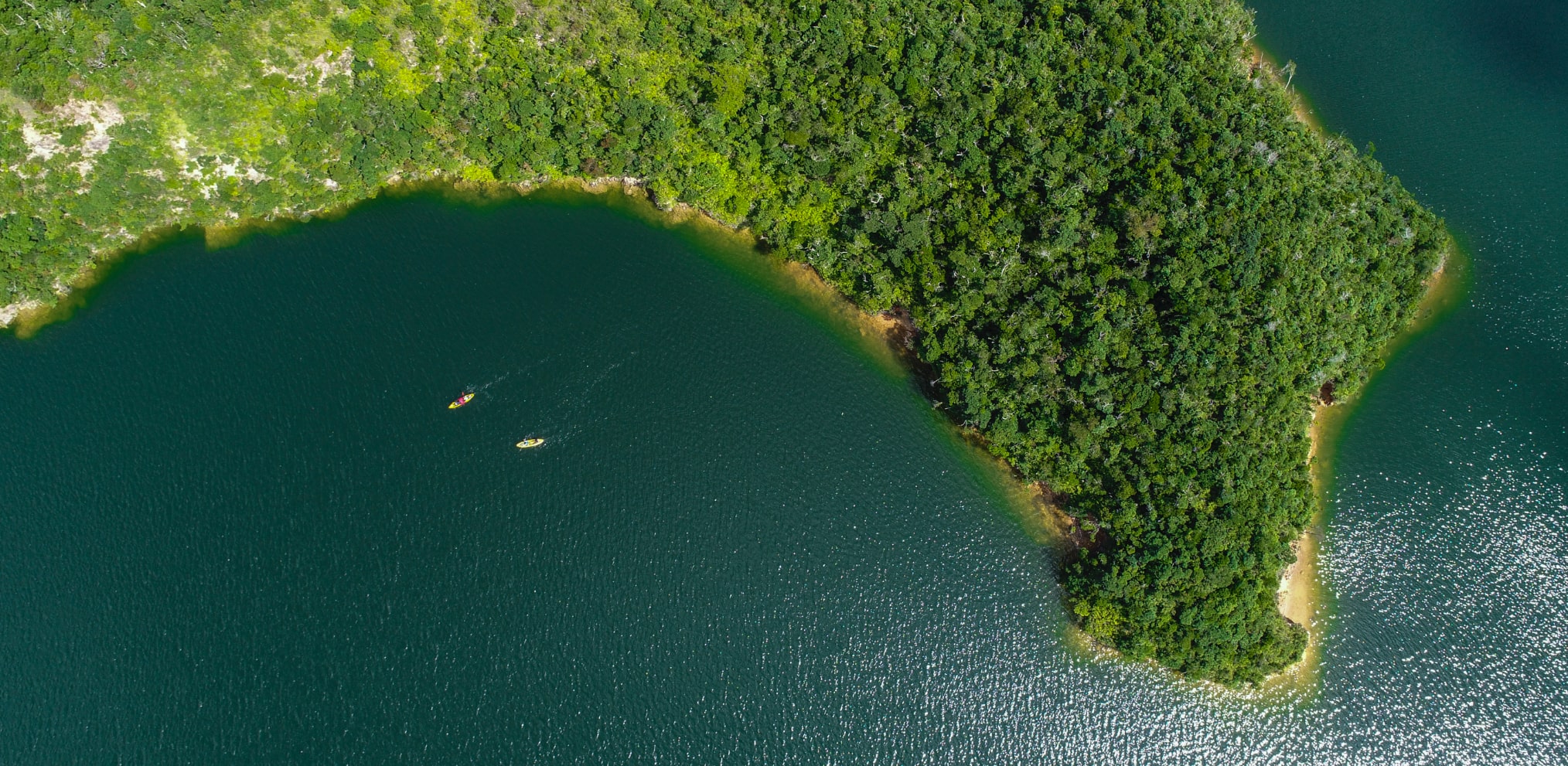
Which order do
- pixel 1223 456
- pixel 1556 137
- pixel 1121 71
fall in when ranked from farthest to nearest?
pixel 1556 137 < pixel 1121 71 < pixel 1223 456

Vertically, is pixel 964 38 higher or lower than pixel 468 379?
higher

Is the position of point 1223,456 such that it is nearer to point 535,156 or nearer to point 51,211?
point 535,156

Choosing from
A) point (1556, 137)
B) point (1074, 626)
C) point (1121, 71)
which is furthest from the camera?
point (1556, 137)

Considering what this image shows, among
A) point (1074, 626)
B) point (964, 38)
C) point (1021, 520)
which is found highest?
point (964, 38)

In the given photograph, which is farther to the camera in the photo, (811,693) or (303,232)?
(303,232)

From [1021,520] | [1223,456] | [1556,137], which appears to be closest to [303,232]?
[1021,520]

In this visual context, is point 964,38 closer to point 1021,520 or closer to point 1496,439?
point 1021,520
